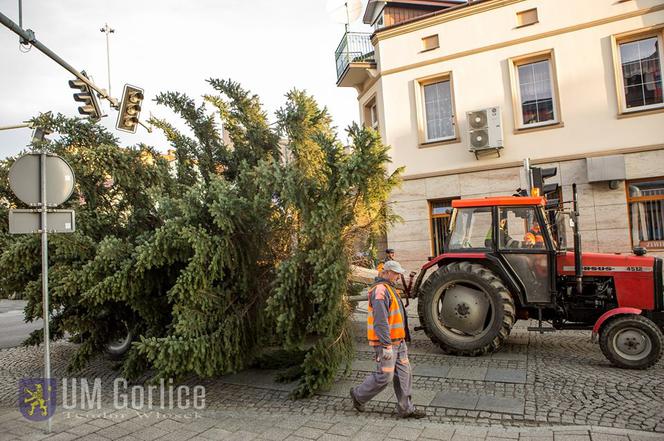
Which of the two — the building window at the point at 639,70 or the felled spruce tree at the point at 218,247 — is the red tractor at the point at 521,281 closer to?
the felled spruce tree at the point at 218,247

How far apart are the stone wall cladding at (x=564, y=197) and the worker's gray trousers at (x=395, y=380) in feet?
22.2

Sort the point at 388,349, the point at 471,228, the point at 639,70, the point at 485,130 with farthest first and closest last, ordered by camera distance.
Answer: the point at 485,130
the point at 639,70
the point at 471,228
the point at 388,349

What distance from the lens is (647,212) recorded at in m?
12.1

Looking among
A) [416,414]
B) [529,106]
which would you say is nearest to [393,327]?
[416,414]

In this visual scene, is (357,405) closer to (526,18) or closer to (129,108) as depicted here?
(129,108)

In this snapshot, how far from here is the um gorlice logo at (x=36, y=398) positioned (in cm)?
480

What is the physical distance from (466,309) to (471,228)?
4.03ft

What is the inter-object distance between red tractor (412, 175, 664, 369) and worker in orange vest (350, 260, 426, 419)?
2.20 meters

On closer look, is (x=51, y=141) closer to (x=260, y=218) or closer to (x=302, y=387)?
(x=260, y=218)

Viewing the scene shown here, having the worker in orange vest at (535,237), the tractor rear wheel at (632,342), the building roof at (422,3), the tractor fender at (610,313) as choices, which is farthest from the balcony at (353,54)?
the tractor rear wheel at (632,342)

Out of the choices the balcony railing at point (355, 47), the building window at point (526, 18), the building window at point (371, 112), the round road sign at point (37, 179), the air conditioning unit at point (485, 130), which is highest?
the balcony railing at point (355, 47)

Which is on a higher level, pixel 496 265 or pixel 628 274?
pixel 496 265

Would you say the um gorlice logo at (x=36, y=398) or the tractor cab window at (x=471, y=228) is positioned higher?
the tractor cab window at (x=471, y=228)

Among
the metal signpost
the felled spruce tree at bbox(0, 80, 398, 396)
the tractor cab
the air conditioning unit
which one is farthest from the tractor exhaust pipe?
the air conditioning unit
